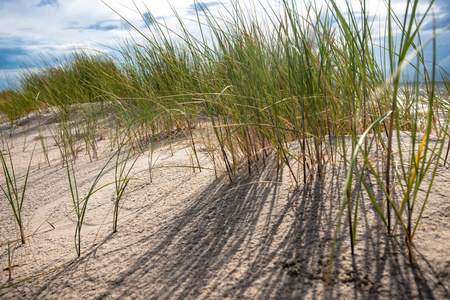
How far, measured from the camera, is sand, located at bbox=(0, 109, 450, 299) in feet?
2.40

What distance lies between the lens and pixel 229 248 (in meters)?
0.94

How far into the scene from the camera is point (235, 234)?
101 centimetres

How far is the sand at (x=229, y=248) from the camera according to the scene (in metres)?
0.73

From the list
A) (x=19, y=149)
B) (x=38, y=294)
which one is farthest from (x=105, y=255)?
(x=19, y=149)

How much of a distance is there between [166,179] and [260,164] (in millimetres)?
485

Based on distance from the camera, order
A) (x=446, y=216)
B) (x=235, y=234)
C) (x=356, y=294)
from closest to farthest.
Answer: (x=356, y=294) → (x=446, y=216) → (x=235, y=234)

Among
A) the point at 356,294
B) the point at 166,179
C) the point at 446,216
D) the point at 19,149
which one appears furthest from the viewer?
the point at 19,149

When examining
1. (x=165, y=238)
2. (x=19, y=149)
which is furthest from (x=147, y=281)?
(x=19, y=149)

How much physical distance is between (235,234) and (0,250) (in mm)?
975

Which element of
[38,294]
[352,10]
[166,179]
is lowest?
[38,294]

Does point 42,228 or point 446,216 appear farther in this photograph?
point 42,228

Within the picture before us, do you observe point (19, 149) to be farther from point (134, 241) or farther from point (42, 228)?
point (134, 241)

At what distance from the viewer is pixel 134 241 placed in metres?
1.12

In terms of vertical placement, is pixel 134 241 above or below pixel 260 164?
below
